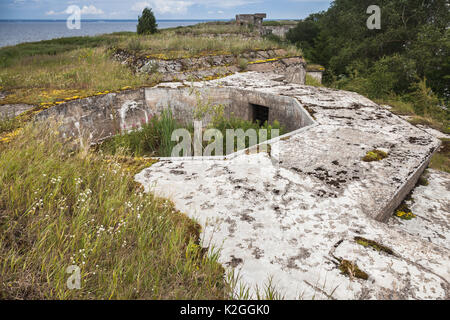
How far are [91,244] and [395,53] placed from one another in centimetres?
1635

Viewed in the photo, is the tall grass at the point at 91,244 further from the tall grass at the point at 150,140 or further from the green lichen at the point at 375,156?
the tall grass at the point at 150,140

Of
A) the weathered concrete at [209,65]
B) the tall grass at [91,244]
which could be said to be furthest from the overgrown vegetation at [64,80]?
the tall grass at [91,244]

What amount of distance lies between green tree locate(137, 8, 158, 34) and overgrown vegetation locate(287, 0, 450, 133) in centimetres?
1088

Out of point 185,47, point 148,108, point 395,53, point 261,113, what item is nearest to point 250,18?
point 395,53

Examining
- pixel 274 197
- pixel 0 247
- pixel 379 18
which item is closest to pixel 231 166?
pixel 274 197

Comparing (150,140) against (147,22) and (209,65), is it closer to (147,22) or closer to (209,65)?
(209,65)

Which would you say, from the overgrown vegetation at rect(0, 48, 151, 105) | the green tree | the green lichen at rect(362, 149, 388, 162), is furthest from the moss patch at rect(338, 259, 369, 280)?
the green tree

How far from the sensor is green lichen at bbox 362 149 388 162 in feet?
8.87

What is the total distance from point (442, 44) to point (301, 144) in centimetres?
1122

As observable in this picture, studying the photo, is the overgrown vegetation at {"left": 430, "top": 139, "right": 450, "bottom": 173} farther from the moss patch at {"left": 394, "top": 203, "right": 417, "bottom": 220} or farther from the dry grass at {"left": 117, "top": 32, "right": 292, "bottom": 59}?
the dry grass at {"left": 117, "top": 32, "right": 292, "bottom": 59}

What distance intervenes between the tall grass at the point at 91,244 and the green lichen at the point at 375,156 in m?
1.92

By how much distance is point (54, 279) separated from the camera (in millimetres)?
1257

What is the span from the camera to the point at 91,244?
1.47 meters

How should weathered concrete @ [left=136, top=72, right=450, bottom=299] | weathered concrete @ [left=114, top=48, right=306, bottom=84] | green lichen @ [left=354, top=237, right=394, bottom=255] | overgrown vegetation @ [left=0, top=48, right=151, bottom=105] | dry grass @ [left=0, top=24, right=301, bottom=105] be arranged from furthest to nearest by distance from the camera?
weathered concrete @ [left=114, top=48, right=306, bottom=84] < dry grass @ [left=0, top=24, right=301, bottom=105] < overgrown vegetation @ [left=0, top=48, right=151, bottom=105] < green lichen @ [left=354, top=237, right=394, bottom=255] < weathered concrete @ [left=136, top=72, right=450, bottom=299]
